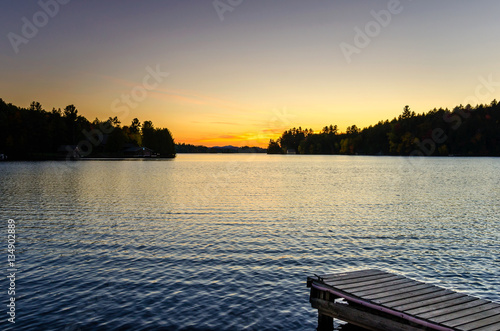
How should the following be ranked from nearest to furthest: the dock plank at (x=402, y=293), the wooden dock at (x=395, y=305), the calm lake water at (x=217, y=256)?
the wooden dock at (x=395, y=305) < the dock plank at (x=402, y=293) < the calm lake water at (x=217, y=256)

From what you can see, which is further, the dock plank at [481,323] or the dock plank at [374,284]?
the dock plank at [374,284]

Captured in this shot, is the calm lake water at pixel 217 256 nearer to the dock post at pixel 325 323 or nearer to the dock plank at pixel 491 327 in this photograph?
the dock post at pixel 325 323

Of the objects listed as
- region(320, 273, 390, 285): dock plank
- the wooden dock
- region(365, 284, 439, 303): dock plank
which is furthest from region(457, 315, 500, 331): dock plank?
region(320, 273, 390, 285): dock plank

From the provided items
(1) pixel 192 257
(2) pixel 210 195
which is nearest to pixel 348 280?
(1) pixel 192 257

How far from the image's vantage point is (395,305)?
9445 millimetres

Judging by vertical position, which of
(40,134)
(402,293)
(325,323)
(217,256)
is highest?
(40,134)

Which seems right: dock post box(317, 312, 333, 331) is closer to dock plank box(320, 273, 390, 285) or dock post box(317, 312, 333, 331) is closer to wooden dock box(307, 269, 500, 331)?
wooden dock box(307, 269, 500, 331)

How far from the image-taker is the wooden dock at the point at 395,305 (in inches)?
343

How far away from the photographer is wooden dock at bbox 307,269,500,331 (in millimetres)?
8703

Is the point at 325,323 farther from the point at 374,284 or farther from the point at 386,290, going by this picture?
the point at 386,290

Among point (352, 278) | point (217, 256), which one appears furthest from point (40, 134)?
point (352, 278)

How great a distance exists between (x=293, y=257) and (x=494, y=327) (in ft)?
35.6

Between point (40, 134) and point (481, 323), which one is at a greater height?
point (40, 134)

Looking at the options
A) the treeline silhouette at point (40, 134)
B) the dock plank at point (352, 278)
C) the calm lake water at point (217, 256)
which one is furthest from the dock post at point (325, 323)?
the treeline silhouette at point (40, 134)
